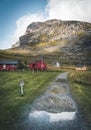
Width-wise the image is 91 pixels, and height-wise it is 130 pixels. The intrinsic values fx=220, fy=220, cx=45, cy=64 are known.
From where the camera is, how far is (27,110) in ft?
80.3

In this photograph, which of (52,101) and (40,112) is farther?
(52,101)

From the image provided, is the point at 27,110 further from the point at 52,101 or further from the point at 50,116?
the point at 52,101

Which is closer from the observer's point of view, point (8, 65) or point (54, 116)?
point (54, 116)

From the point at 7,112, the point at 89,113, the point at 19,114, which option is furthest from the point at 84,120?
the point at 7,112

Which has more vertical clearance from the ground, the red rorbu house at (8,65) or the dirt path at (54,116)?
the red rorbu house at (8,65)

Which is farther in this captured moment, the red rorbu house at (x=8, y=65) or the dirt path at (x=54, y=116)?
the red rorbu house at (x=8, y=65)

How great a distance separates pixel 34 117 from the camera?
21.5 metres

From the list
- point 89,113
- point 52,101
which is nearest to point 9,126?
point 89,113

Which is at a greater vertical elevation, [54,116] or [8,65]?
[8,65]

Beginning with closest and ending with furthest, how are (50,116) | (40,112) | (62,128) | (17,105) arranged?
(62,128)
(50,116)
(40,112)
(17,105)

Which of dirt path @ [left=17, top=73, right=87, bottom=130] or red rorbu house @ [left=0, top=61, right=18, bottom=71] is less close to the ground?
red rorbu house @ [left=0, top=61, right=18, bottom=71]

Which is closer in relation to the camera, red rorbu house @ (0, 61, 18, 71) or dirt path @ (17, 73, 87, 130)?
dirt path @ (17, 73, 87, 130)

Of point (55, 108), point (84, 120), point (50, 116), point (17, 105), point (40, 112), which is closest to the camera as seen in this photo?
point (84, 120)

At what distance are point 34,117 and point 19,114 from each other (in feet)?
6.83
